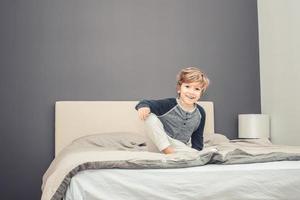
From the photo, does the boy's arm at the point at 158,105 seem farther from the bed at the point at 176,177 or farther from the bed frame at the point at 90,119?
the bed frame at the point at 90,119

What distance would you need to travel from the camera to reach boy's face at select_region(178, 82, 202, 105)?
7.84 ft

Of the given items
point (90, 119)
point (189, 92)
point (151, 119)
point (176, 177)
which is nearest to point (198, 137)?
point (189, 92)

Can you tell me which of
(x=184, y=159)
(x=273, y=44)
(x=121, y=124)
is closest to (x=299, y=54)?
(x=273, y=44)

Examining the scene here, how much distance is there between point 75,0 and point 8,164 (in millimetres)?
1638

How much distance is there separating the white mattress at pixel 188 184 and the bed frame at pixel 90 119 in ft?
6.55

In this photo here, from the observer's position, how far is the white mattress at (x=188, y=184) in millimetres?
1519

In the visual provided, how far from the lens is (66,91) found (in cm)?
366

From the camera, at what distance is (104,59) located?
12.4ft

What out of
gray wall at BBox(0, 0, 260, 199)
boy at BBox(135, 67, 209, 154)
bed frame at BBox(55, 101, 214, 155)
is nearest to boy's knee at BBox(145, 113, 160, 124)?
boy at BBox(135, 67, 209, 154)

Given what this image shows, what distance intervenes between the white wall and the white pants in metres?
1.75

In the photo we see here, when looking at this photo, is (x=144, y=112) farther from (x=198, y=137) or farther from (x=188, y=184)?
(x=188, y=184)

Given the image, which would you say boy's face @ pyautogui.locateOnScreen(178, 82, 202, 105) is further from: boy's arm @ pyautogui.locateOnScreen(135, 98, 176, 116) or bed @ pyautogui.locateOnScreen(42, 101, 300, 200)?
bed @ pyautogui.locateOnScreen(42, 101, 300, 200)

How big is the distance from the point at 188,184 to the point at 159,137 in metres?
0.66

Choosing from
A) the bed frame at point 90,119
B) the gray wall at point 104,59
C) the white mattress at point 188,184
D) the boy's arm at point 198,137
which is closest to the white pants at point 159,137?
the boy's arm at point 198,137
